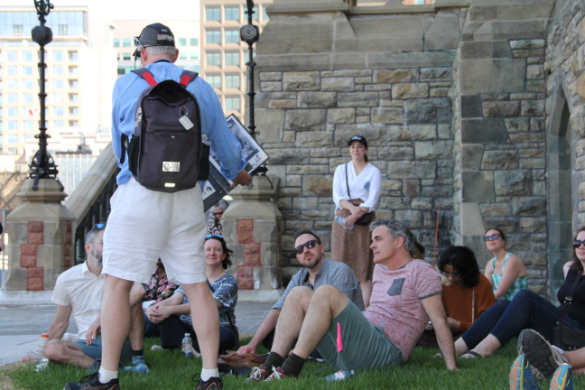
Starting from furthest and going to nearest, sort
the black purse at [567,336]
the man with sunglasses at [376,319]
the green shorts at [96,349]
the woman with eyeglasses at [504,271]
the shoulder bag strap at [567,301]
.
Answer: the woman with eyeglasses at [504,271], the green shorts at [96,349], the shoulder bag strap at [567,301], the black purse at [567,336], the man with sunglasses at [376,319]

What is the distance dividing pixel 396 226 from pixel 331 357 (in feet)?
3.04

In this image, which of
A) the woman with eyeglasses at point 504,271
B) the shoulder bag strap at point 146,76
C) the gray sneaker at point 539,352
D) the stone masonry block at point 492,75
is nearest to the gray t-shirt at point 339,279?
the gray sneaker at point 539,352

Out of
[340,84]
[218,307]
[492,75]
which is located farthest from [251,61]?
[218,307]

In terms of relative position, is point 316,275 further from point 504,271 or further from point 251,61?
point 251,61

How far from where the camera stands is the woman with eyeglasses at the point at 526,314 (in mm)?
4293

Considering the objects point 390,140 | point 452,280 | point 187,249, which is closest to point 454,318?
point 452,280

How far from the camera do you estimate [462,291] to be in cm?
511

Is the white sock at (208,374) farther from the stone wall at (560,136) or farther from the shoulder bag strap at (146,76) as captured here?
the stone wall at (560,136)

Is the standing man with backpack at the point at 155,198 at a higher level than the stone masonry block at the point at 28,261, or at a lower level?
higher

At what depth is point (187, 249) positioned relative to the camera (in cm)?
338

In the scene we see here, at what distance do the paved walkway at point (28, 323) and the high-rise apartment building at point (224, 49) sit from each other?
8201 centimetres

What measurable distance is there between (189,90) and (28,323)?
453 cm

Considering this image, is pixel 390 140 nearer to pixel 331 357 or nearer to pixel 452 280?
pixel 452 280

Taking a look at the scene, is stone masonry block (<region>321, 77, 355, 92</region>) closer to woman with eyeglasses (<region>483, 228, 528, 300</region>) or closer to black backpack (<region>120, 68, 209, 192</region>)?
woman with eyeglasses (<region>483, 228, 528, 300</region>)
